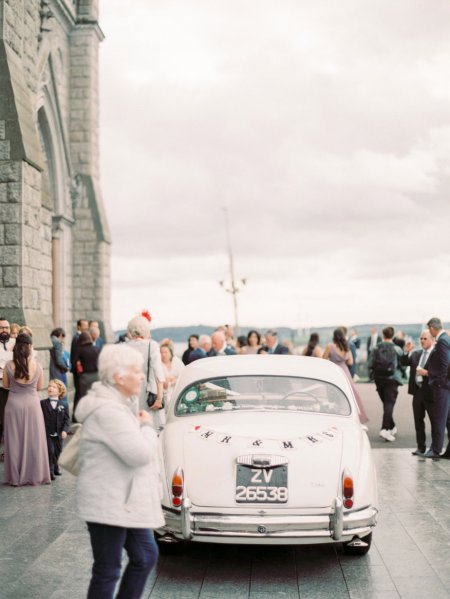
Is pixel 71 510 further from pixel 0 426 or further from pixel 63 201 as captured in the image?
pixel 63 201

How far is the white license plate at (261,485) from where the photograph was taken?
5.99 m

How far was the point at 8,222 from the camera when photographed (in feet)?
49.7

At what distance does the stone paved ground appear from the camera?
5727 mm

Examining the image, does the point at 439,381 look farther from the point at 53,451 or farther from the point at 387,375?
the point at 53,451

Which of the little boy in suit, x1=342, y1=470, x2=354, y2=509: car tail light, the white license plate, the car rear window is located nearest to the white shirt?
the little boy in suit

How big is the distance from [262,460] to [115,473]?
6.69 ft

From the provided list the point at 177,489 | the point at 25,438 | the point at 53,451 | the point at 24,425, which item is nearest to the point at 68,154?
the point at 53,451

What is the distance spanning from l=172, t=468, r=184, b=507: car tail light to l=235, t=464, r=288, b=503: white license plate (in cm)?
41

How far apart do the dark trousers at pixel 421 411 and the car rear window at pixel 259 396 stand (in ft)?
17.4

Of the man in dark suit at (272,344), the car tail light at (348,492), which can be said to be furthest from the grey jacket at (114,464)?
the man in dark suit at (272,344)

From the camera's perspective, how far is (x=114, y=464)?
4.22m

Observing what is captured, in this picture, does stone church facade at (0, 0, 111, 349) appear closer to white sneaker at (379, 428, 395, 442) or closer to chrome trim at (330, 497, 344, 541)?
white sneaker at (379, 428, 395, 442)

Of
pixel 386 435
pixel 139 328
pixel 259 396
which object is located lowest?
pixel 386 435

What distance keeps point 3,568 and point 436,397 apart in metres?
7.33
